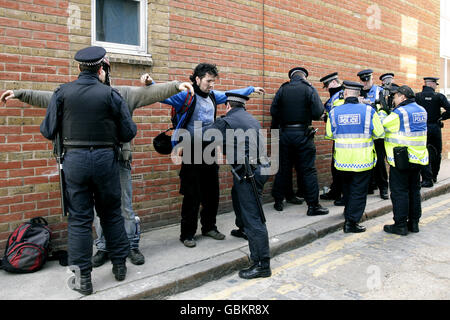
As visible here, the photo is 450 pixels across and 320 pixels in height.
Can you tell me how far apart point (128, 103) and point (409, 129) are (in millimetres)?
3729

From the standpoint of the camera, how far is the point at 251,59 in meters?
6.38

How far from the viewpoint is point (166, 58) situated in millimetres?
5223

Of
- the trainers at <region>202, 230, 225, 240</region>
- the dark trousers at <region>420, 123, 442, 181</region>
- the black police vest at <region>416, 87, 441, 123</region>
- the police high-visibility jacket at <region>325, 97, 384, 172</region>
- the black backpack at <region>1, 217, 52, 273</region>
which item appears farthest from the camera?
the dark trousers at <region>420, 123, 442, 181</region>

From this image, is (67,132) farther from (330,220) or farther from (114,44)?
(330,220)

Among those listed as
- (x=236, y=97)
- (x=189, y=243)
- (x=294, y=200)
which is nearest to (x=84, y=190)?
(x=189, y=243)

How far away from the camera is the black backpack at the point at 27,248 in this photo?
3.73 meters

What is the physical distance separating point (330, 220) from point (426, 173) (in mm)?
3392

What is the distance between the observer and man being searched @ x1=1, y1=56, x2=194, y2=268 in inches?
150

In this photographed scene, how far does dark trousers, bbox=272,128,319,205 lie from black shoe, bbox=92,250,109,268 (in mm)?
3094

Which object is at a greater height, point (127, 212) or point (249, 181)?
point (249, 181)

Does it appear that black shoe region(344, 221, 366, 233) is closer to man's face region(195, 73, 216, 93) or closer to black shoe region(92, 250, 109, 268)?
man's face region(195, 73, 216, 93)

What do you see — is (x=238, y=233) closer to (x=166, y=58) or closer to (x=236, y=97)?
(x=236, y=97)

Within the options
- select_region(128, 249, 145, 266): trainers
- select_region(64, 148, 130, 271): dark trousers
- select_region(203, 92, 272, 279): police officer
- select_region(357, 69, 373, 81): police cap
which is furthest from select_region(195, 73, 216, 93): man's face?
select_region(357, 69, 373, 81): police cap
